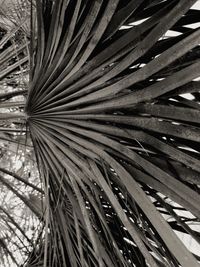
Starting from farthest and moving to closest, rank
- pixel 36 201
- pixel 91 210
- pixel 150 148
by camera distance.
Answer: pixel 36 201 → pixel 91 210 → pixel 150 148

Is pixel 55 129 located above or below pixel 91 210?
above

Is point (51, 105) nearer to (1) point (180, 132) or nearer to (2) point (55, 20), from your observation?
(2) point (55, 20)

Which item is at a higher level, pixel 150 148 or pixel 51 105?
pixel 51 105

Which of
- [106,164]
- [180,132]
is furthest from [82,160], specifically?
[180,132]

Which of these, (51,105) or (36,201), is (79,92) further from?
(36,201)

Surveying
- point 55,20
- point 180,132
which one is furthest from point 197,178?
point 55,20

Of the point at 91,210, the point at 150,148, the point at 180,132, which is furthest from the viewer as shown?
the point at 91,210

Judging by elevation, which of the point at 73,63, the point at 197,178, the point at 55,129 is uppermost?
the point at 73,63

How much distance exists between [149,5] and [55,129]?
0.36 metres

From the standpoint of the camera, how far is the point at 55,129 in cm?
84

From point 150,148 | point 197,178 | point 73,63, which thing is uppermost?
point 73,63

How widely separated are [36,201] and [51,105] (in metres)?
0.62

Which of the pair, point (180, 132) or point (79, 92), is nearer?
point (180, 132)

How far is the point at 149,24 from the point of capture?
0.72 meters
